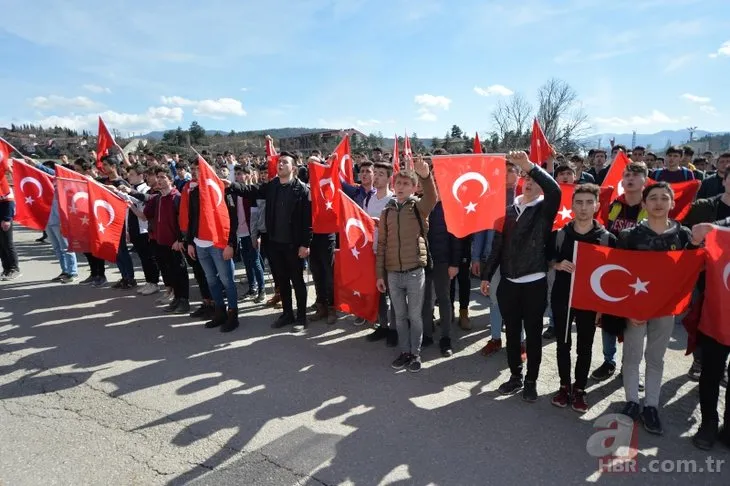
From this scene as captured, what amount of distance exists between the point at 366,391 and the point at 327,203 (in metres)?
2.72

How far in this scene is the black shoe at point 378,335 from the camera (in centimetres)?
533

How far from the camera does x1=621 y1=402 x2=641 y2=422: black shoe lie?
137 inches

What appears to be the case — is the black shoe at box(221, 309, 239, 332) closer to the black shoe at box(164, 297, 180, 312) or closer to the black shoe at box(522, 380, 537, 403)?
the black shoe at box(164, 297, 180, 312)

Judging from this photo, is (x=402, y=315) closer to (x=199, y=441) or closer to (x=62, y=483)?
(x=199, y=441)

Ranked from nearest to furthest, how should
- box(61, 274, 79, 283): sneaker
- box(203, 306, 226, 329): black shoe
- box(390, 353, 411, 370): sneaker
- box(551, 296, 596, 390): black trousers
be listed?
1. box(551, 296, 596, 390): black trousers
2. box(390, 353, 411, 370): sneaker
3. box(203, 306, 226, 329): black shoe
4. box(61, 274, 79, 283): sneaker

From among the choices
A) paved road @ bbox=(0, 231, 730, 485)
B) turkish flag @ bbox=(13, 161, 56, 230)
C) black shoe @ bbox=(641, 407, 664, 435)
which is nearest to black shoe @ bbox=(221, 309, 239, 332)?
paved road @ bbox=(0, 231, 730, 485)

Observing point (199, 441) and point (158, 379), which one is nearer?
point (199, 441)

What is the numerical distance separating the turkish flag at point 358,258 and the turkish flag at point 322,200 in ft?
1.62

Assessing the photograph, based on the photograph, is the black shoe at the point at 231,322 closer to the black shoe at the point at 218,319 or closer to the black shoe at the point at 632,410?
the black shoe at the point at 218,319

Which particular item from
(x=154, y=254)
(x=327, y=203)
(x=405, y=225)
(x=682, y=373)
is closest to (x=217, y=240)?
(x=327, y=203)

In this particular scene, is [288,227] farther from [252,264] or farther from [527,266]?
[527,266]

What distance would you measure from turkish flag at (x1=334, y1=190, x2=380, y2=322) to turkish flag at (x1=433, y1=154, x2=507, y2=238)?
1317 millimetres

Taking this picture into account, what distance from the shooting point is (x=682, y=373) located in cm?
428

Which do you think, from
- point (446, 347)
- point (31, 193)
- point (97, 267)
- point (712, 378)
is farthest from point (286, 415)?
point (31, 193)
